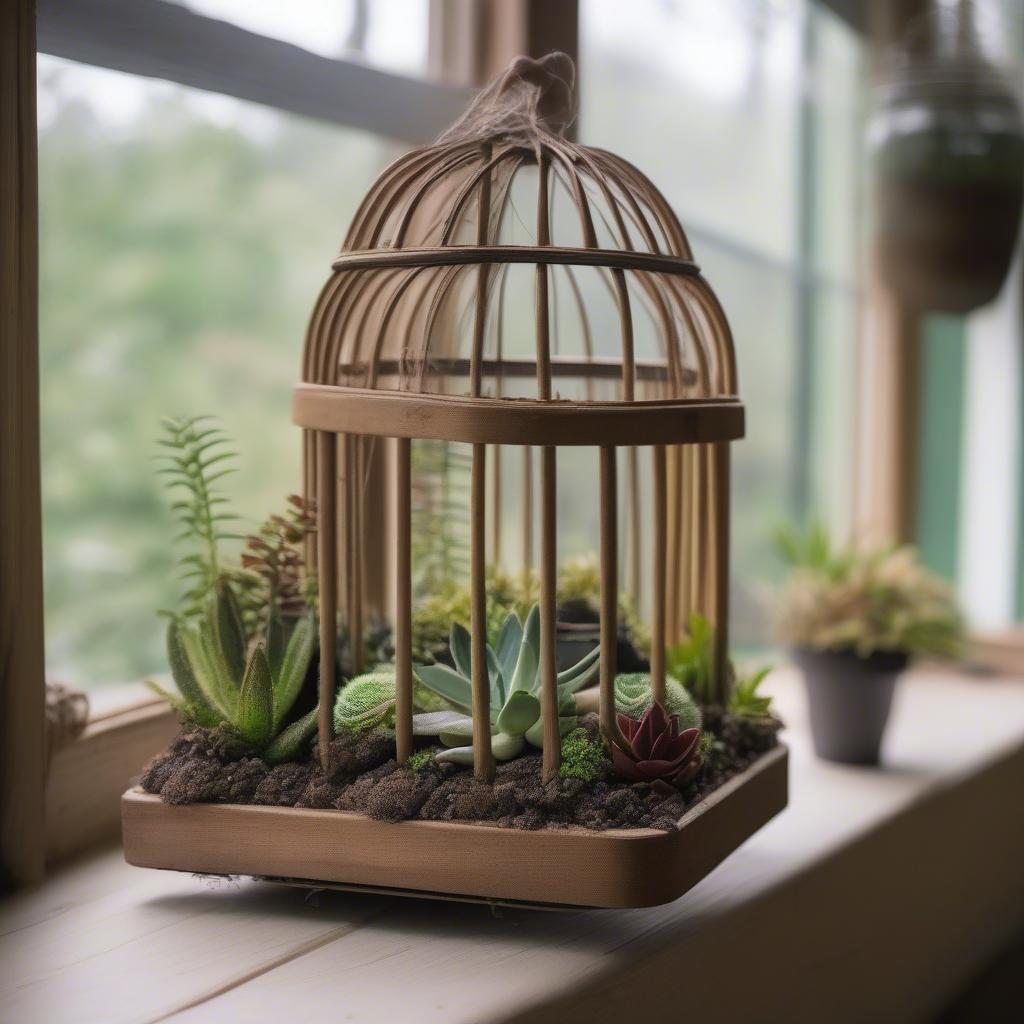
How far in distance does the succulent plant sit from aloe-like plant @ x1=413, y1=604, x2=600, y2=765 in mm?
29

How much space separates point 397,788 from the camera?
30.5 inches

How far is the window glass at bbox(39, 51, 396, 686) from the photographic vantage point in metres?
4.53

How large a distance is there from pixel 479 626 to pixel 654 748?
5.9 inches

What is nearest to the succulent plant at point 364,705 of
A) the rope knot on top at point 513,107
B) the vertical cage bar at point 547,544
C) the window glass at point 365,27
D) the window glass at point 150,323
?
the vertical cage bar at point 547,544

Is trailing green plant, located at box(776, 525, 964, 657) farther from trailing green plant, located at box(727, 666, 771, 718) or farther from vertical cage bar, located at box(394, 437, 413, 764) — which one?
vertical cage bar, located at box(394, 437, 413, 764)

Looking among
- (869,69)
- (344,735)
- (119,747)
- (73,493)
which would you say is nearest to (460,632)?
(344,735)

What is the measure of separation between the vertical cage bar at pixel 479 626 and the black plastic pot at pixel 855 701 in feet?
2.30

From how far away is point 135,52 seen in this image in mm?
935

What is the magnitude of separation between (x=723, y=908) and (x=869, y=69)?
5.24 ft

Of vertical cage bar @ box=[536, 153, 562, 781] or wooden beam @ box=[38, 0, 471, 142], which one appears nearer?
vertical cage bar @ box=[536, 153, 562, 781]

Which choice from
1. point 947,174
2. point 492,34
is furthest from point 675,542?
point 947,174

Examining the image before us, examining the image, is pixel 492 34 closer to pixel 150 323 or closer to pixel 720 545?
pixel 720 545

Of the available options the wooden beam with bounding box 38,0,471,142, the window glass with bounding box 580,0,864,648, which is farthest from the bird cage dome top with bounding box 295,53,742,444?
the window glass with bounding box 580,0,864,648

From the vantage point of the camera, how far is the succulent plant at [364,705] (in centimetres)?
83
